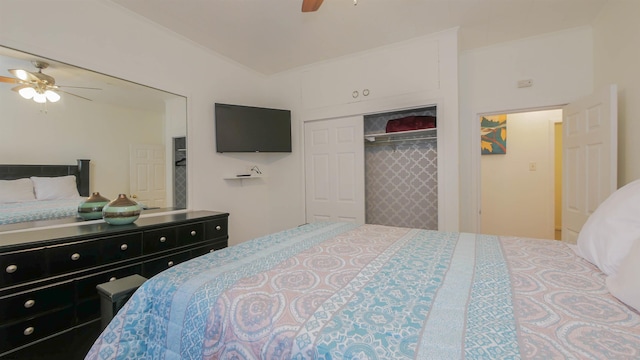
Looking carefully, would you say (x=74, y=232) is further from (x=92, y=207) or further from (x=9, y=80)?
(x=9, y=80)

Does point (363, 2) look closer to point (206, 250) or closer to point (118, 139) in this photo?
point (118, 139)

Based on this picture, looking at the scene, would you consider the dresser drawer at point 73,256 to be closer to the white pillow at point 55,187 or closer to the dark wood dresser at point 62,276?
the dark wood dresser at point 62,276

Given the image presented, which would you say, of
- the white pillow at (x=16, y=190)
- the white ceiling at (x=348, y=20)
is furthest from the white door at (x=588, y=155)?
the white pillow at (x=16, y=190)

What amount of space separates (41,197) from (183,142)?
117 cm

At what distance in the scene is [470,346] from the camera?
61 centimetres

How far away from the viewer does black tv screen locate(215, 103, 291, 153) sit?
3.10 metres

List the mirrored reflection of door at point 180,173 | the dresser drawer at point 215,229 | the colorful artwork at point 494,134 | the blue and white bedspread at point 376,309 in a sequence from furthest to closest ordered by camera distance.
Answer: the colorful artwork at point 494,134, the mirrored reflection of door at point 180,173, the dresser drawer at point 215,229, the blue and white bedspread at point 376,309

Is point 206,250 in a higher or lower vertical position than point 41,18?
lower

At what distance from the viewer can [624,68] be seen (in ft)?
6.93

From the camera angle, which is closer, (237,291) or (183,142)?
(237,291)

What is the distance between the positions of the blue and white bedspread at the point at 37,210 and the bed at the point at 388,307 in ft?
5.03

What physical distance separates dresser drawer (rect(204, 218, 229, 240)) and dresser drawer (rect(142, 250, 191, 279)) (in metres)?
0.25

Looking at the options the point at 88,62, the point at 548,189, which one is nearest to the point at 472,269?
the point at 88,62

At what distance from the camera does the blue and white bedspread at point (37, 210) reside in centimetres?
175
